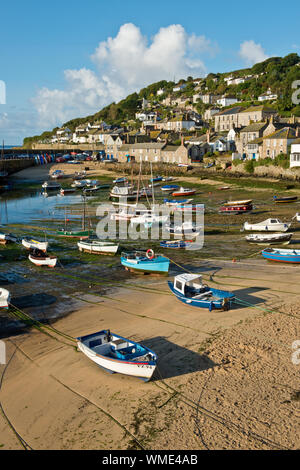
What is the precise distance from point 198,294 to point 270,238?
13.0 m

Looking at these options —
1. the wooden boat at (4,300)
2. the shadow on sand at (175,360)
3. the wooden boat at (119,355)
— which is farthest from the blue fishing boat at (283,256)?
the wooden boat at (4,300)

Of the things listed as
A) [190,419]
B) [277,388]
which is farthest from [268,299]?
[190,419]

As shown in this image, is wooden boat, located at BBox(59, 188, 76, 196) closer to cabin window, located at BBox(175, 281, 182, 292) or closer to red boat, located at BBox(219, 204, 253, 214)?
red boat, located at BBox(219, 204, 253, 214)

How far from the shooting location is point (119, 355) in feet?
46.3

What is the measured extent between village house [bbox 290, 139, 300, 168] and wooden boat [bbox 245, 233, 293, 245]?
32.5m

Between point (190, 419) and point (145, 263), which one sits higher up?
point (145, 263)

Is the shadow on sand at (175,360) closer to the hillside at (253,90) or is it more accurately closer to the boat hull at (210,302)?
the boat hull at (210,302)

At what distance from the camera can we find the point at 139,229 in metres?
38.6

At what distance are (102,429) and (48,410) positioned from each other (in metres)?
2.06

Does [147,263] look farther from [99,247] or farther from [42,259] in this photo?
[42,259]

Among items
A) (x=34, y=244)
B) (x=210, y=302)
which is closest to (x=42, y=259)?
(x=34, y=244)

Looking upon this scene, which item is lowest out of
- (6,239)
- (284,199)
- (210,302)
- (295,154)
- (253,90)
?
(210,302)

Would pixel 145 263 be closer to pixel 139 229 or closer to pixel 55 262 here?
pixel 55 262

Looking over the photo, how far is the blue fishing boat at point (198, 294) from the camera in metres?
18.6
